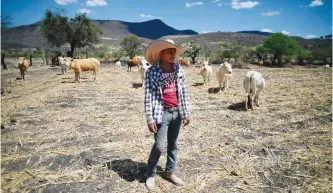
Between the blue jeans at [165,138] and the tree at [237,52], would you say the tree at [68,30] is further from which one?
the blue jeans at [165,138]

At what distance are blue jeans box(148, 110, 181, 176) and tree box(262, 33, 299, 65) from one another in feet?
144

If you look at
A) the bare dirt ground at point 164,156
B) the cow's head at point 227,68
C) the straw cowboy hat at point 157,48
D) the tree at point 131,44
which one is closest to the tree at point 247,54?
the tree at point 131,44

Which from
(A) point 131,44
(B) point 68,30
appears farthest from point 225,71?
(A) point 131,44

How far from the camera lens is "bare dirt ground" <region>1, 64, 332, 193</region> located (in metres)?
4.41

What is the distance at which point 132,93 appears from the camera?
12250 mm

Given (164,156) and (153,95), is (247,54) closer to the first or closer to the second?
→ (164,156)

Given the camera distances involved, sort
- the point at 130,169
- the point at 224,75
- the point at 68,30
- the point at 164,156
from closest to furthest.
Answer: the point at 130,169, the point at 164,156, the point at 224,75, the point at 68,30

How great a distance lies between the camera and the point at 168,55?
13.1 feet

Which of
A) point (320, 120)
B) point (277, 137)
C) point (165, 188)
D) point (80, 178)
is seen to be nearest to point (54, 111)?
point (80, 178)

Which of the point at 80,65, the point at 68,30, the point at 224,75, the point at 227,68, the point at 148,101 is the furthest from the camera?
the point at 68,30

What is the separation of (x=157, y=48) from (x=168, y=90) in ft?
2.17

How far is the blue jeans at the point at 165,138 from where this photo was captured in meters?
3.93

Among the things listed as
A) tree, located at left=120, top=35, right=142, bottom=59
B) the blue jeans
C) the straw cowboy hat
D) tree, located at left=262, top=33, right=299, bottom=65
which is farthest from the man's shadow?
tree, located at left=120, top=35, right=142, bottom=59

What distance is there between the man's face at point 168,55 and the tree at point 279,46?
43968 mm
